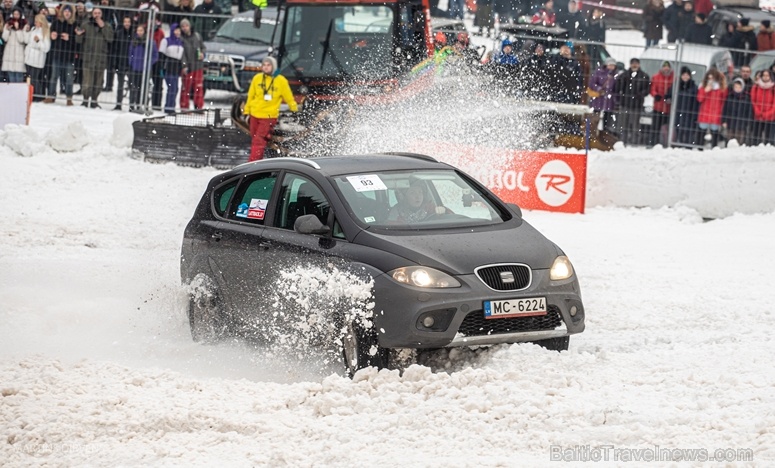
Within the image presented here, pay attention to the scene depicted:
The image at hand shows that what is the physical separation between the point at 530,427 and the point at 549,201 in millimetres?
10251

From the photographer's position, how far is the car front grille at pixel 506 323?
Result: 7.74 m

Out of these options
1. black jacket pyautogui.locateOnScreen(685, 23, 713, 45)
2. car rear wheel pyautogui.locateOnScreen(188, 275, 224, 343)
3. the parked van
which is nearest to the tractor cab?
the parked van

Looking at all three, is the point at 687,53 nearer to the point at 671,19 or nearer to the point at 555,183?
the point at 555,183

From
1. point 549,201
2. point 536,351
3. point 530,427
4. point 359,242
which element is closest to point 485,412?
point 530,427

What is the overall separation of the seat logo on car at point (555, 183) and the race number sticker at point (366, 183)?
7859 millimetres

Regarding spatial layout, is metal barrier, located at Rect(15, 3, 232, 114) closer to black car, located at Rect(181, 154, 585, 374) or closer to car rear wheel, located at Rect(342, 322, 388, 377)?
black car, located at Rect(181, 154, 585, 374)

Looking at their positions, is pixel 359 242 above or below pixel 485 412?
above

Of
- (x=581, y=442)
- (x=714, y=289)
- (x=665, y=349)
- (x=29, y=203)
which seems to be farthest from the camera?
(x=29, y=203)

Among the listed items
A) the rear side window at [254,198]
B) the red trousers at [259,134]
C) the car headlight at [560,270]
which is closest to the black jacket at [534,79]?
the red trousers at [259,134]

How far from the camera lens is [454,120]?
1869 cm

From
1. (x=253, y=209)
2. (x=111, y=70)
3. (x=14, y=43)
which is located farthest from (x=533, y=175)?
(x=14, y=43)

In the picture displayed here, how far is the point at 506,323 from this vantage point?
7852 millimetres

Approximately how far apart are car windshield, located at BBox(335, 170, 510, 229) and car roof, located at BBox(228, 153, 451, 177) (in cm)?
7

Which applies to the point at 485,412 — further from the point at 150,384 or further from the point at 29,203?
the point at 29,203
